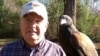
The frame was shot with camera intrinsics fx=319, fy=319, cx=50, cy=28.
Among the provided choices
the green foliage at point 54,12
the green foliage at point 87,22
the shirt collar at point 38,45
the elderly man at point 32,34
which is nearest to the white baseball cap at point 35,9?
the elderly man at point 32,34

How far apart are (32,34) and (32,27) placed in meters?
0.04

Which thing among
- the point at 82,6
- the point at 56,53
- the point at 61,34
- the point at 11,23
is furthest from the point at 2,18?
the point at 56,53

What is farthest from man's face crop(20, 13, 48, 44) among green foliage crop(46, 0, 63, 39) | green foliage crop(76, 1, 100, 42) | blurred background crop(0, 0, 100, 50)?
green foliage crop(46, 0, 63, 39)

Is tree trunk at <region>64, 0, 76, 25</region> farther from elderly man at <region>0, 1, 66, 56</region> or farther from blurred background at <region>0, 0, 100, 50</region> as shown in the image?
elderly man at <region>0, 1, 66, 56</region>

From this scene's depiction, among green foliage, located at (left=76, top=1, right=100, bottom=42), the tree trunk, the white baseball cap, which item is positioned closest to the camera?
the white baseball cap

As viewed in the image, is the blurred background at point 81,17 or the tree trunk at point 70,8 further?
the blurred background at point 81,17

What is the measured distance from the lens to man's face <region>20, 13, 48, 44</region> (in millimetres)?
1826

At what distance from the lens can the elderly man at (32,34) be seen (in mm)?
1826

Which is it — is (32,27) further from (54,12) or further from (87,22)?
(87,22)

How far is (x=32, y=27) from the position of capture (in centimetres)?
182

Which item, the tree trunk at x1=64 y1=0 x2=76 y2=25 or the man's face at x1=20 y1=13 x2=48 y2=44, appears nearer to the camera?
the man's face at x1=20 y1=13 x2=48 y2=44

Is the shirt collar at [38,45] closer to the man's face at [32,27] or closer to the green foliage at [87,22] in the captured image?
the man's face at [32,27]

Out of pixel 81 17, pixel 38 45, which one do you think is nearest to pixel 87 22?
pixel 81 17

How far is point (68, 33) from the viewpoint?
6.32 m
